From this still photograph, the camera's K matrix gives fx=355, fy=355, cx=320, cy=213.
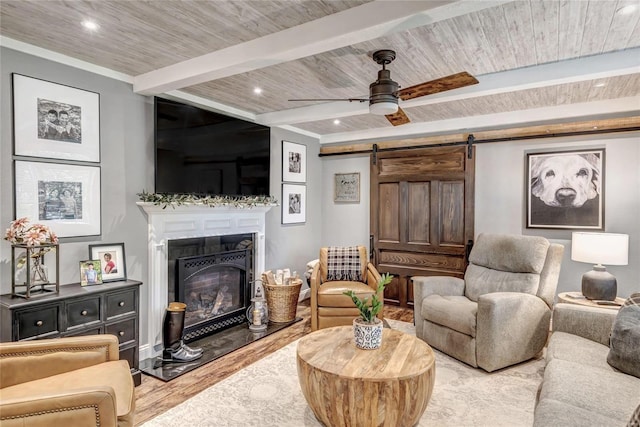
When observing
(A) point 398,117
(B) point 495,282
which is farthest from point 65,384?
(B) point 495,282

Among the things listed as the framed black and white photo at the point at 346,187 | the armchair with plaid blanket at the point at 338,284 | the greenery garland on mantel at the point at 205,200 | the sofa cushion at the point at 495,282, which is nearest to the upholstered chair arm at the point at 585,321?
the sofa cushion at the point at 495,282

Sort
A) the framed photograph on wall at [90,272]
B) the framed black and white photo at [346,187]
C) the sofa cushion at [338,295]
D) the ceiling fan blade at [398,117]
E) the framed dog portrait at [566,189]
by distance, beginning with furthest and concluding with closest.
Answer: the framed black and white photo at [346,187] < the framed dog portrait at [566,189] < the sofa cushion at [338,295] < the ceiling fan blade at [398,117] < the framed photograph on wall at [90,272]

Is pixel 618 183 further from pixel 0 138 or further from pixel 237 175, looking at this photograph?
pixel 0 138

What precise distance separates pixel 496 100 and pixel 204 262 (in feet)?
11.7

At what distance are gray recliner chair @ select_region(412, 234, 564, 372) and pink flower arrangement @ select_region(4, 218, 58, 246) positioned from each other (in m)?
3.20

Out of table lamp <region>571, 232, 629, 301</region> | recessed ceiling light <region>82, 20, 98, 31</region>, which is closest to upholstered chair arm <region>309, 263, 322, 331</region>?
table lamp <region>571, 232, 629, 301</region>

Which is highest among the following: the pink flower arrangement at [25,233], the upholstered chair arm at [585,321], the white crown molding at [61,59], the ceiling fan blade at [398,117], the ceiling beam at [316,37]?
the white crown molding at [61,59]

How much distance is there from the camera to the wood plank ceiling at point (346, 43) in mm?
2014

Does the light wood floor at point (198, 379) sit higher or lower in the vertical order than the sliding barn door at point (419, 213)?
lower

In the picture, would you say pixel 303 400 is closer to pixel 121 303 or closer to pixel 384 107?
pixel 121 303

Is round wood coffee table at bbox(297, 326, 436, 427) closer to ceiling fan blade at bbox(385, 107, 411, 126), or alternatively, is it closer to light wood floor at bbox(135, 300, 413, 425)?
light wood floor at bbox(135, 300, 413, 425)

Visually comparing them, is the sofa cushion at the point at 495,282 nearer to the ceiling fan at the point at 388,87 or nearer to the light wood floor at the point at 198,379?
the light wood floor at the point at 198,379

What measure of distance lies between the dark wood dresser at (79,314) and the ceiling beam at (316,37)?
173 cm

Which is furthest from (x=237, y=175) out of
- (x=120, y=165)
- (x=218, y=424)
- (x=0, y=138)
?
(x=218, y=424)
